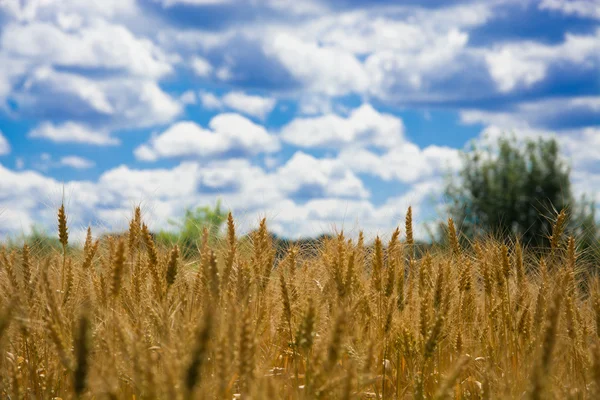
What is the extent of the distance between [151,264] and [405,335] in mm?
1548

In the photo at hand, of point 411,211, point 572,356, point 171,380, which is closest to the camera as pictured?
point 171,380

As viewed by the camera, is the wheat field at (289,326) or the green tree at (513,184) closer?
the wheat field at (289,326)

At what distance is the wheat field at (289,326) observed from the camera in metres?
2.66

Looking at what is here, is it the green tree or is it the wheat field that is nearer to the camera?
the wheat field

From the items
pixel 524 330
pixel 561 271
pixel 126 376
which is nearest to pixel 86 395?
pixel 126 376

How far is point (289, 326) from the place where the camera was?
3684 millimetres

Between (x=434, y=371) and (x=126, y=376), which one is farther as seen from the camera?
(x=434, y=371)

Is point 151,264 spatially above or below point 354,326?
above

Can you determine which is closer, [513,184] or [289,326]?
[289,326]

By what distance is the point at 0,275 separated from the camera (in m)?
4.43

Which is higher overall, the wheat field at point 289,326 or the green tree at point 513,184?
the green tree at point 513,184

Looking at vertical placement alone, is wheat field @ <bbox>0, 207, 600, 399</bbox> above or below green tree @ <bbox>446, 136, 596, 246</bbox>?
below

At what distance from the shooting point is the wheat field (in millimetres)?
2664

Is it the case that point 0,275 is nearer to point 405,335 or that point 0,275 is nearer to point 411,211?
point 405,335
